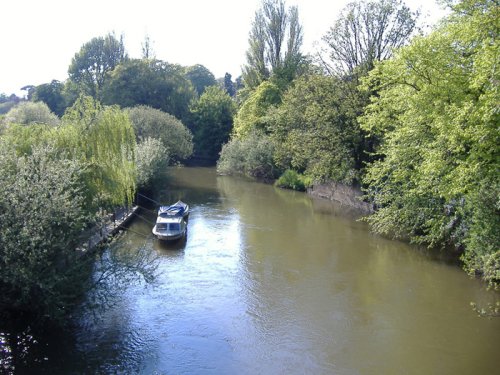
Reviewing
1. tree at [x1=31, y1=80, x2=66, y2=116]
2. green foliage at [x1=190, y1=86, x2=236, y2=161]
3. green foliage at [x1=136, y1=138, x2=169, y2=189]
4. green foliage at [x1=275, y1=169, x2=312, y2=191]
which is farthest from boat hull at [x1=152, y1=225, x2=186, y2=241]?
tree at [x1=31, y1=80, x2=66, y2=116]

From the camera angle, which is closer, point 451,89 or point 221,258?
point 451,89

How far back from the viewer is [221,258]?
19703 millimetres

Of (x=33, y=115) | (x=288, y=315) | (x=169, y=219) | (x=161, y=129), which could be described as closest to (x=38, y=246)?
(x=288, y=315)

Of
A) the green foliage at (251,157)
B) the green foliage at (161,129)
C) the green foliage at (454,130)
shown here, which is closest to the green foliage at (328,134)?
the green foliage at (251,157)

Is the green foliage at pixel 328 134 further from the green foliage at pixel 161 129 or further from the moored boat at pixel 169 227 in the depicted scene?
the green foliage at pixel 161 129

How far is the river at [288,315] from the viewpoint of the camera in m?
11.4

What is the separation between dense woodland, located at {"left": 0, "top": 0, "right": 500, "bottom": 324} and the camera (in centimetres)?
1103

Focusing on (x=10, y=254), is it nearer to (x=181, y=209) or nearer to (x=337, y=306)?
(x=337, y=306)

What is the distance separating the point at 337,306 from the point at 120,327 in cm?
684

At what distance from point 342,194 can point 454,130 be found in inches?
752

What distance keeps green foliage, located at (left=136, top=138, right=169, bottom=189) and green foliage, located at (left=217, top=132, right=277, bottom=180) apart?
39.6 ft

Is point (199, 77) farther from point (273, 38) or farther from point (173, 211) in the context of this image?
point (173, 211)

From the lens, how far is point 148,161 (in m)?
29.3

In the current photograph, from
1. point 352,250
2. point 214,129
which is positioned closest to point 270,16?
point 214,129
